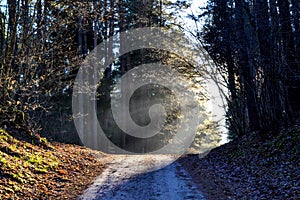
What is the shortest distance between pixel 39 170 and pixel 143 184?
3.06m

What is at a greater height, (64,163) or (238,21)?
(238,21)

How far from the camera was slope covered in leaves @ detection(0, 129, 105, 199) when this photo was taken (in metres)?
7.14

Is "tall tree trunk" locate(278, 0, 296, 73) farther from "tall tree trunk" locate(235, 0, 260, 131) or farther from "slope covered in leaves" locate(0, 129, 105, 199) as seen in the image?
"slope covered in leaves" locate(0, 129, 105, 199)

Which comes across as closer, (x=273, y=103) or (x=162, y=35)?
(x=273, y=103)

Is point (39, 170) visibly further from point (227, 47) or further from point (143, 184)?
point (227, 47)

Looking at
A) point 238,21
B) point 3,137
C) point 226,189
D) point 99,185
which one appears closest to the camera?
point 226,189

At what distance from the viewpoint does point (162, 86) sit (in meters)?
24.6

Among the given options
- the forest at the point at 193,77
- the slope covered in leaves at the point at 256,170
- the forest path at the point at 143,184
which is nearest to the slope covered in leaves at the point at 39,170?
the forest at the point at 193,77

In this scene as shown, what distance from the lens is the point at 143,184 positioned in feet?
26.4

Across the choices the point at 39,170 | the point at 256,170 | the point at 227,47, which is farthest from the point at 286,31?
the point at 39,170

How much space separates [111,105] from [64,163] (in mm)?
14287

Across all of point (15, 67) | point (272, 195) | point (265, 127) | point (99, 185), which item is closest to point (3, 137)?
point (15, 67)

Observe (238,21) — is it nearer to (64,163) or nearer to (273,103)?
(273,103)

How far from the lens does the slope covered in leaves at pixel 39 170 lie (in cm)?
714
